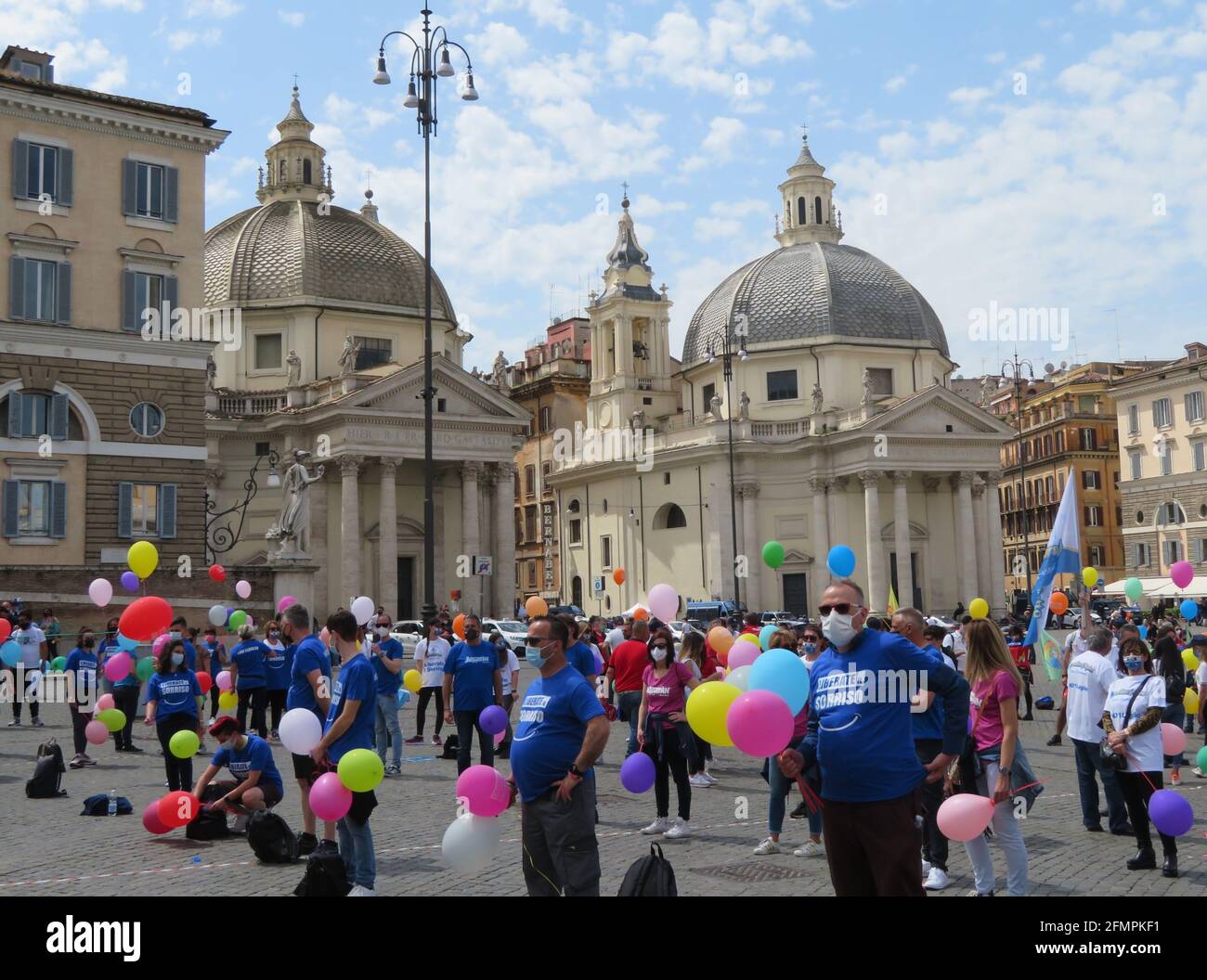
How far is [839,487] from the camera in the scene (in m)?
59.2

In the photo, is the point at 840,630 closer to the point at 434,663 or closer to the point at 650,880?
the point at 650,880

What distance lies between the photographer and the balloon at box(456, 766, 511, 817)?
7.62 meters

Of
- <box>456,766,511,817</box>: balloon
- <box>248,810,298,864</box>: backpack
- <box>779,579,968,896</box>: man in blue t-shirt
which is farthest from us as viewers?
<box>248,810,298,864</box>: backpack

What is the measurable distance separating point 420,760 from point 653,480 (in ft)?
153

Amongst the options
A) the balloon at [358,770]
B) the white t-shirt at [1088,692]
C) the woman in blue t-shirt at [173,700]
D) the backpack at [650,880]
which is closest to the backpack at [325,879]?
the balloon at [358,770]

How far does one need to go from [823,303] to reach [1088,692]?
5367cm

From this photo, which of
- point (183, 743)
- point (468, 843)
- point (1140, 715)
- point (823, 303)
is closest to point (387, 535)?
point (823, 303)

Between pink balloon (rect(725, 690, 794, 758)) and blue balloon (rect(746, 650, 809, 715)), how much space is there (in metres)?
0.36

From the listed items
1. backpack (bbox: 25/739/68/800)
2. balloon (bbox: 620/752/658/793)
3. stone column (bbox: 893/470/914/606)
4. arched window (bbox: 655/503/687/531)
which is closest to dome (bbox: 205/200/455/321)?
arched window (bbox: 655/503/687/531)

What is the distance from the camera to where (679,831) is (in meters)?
11.2

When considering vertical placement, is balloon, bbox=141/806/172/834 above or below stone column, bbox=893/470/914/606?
below

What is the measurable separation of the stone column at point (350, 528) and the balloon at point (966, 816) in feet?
140

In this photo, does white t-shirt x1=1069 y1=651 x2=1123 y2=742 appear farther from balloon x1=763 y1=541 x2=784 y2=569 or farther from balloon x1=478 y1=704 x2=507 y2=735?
balloon x1=763 y1=541 x2=784 y2=569
